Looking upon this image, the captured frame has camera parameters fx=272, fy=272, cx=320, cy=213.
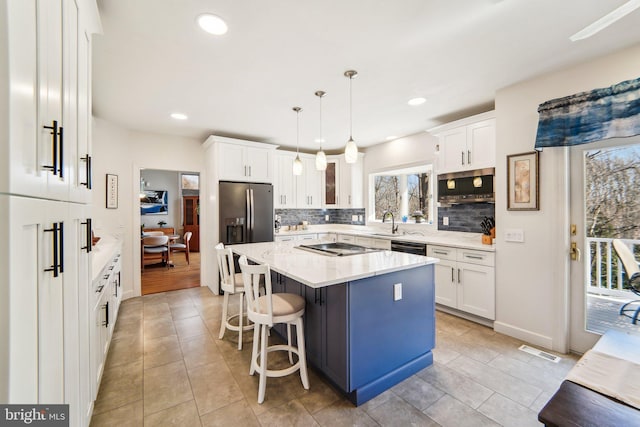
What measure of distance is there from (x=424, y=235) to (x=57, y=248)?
4121 mm

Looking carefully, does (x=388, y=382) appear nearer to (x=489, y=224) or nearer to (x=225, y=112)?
(x=489, y=224)

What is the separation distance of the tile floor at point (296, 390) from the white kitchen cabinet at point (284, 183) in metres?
2.76

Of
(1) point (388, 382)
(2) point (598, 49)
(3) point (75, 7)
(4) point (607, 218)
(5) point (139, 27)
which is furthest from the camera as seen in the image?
(4) point (607, 218)

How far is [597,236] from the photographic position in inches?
96.0

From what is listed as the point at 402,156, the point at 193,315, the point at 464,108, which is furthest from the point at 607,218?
the point at 193,315

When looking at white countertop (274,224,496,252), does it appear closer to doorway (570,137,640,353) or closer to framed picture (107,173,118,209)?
A: doorway (570,137,640,353)

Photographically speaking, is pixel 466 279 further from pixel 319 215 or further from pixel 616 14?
pixel 319 215

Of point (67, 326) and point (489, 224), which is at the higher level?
point (489, 224)

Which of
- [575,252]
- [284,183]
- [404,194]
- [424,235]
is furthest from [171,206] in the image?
[575,252]

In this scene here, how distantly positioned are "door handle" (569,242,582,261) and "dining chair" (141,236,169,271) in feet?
22.1

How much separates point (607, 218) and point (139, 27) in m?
4.03

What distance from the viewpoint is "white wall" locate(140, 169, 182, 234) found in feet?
28.6

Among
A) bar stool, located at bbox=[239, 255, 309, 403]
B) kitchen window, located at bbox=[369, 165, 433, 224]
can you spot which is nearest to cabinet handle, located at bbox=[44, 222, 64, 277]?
bar stool, located at bbox=[239, 255, 309, 403]

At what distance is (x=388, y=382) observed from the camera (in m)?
2.01
